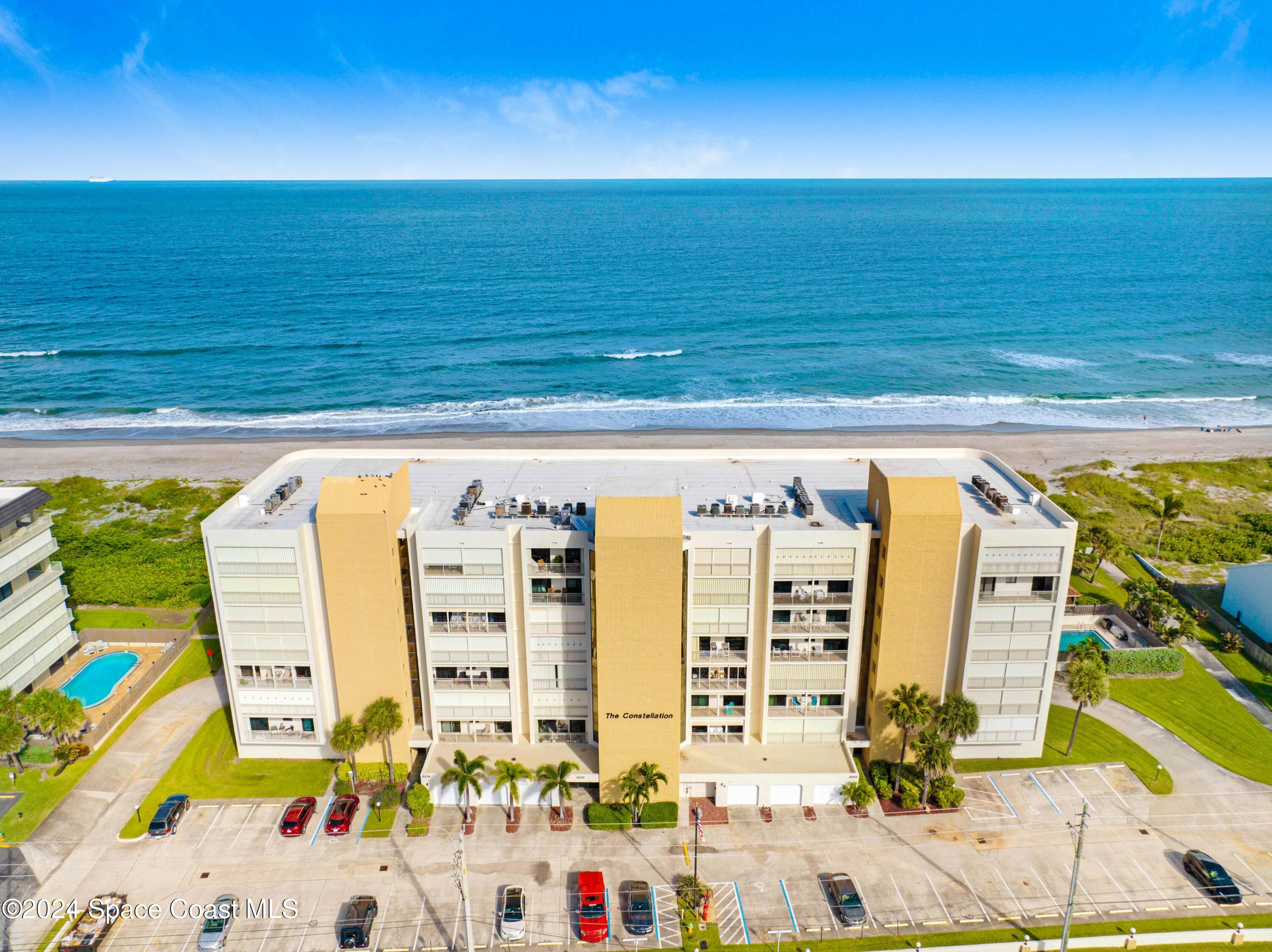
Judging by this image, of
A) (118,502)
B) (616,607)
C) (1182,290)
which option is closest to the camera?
(616,607)

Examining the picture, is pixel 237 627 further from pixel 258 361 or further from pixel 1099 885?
pixel 258 361

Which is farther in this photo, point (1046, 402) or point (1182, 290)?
point (1182, 290)

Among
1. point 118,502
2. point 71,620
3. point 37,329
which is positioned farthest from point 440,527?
point 37,329

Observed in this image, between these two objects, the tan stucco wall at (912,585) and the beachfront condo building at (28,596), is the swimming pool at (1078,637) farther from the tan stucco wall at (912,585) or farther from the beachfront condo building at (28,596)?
the beachfront condo building at (28,596)

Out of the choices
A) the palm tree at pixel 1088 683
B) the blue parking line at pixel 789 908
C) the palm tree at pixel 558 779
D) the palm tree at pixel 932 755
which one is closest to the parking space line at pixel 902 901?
the blue parking line at pixel 789 908

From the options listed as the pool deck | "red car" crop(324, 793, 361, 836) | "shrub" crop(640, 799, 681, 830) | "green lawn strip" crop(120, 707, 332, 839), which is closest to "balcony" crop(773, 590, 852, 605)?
"shrub" crop(640, 799, 681, 830)

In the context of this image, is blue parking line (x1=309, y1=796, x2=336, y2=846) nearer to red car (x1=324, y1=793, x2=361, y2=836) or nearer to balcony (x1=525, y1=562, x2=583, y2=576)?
red car (x1=324, y1=793, x2=361, y2=836)

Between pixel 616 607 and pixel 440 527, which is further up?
pixel 440 527
